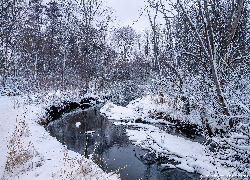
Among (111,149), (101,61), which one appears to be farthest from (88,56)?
(111,149)

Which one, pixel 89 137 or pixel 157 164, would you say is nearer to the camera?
pixel 157 164

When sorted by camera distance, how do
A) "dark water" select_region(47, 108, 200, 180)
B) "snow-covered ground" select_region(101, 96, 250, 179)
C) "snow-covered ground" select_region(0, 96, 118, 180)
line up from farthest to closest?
"dark water" select_region(47, 108, 200, 180) → "snow-covered ground" select_region(101, 96, 250, 179) → "snow-covered ground" select_region(0, 96, 118, 180)

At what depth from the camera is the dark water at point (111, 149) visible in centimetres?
485

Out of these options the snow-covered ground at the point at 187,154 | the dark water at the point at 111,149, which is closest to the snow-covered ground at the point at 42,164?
the dark water at the point at 111,149

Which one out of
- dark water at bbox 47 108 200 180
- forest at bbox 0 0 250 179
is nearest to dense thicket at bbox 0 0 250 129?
forest at bbox 0 0 250 179

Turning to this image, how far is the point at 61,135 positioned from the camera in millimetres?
8008

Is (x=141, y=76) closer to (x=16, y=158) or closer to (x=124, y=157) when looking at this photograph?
(x=124, y=157)

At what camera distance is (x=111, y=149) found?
661 cm

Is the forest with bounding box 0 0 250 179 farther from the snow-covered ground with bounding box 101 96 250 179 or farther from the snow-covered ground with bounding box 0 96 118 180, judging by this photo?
the snow-covered ground with bounding box 0 96 118 180

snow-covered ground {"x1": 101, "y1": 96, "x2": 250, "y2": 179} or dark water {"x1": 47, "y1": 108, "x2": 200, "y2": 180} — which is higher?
snow-covered ground {"x1": 101, "y1": 96, "x2": 250, "y2": 179}

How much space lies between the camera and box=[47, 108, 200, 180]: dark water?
485 cm

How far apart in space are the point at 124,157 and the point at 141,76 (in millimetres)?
17857

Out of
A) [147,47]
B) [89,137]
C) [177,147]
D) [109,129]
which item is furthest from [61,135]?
[147,47]

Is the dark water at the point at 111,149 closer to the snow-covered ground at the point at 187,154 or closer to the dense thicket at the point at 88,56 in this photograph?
the snow-covered ground at the point at 187,154
